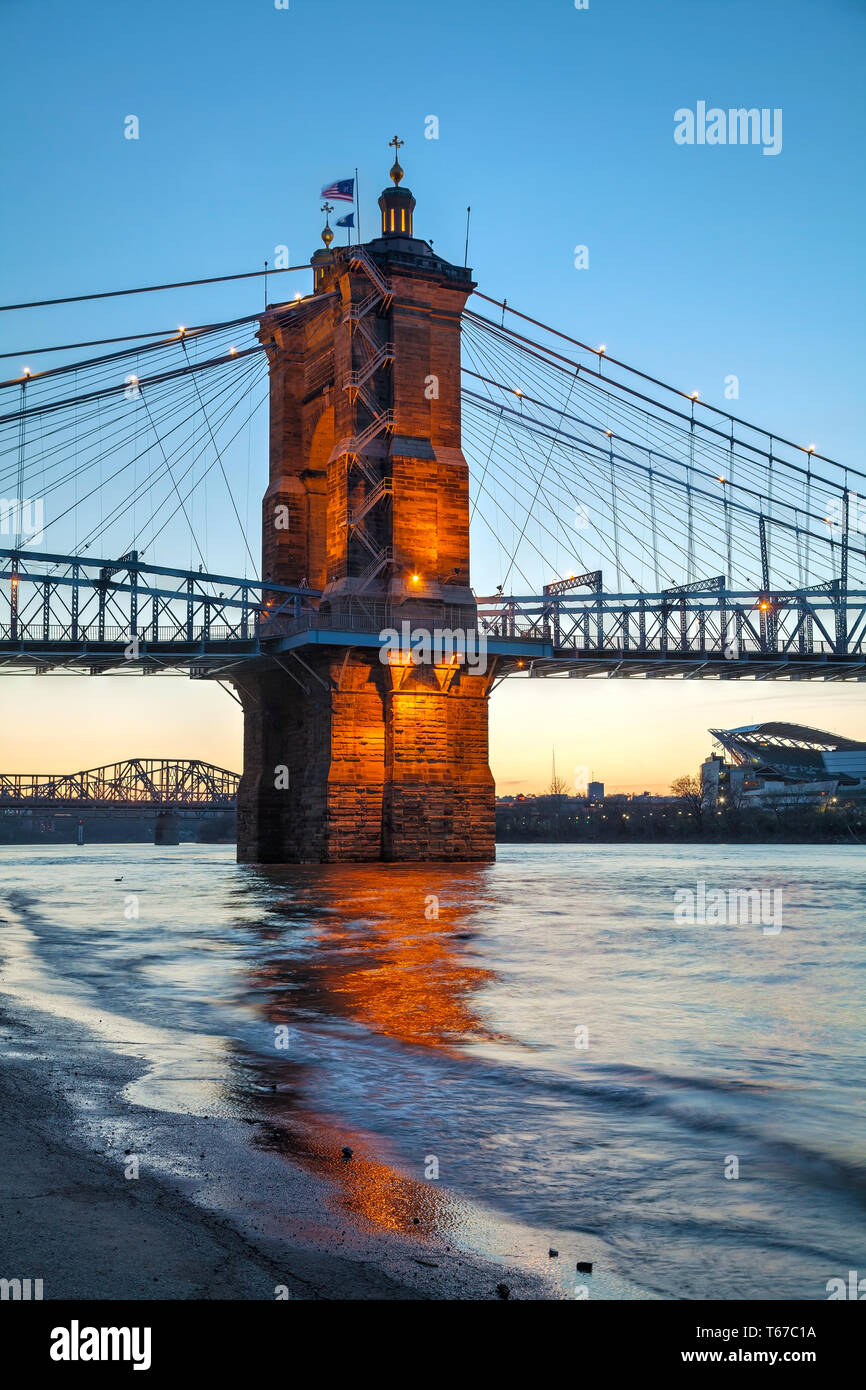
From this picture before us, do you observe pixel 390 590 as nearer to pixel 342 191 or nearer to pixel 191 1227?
pixel 342 191

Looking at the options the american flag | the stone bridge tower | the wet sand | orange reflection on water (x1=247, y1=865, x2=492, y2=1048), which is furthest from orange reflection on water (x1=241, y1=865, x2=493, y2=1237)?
the american flag

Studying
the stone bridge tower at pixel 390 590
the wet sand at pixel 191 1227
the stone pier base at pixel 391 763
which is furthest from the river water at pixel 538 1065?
the stone bridge tower at pixel 390 590

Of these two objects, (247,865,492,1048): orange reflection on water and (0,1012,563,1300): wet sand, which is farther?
(247,865,492,1048): orange reflection on water

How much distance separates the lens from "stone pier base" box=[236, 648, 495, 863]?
1902 inches

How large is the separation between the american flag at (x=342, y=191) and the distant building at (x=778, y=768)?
451 ft

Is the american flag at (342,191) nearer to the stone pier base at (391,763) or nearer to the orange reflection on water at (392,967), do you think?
the stone pier base at (391,763)

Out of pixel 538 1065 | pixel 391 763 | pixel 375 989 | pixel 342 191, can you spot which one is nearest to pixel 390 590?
pixel 391 763

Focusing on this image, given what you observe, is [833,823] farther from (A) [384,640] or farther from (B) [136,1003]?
(B) [136,1003]

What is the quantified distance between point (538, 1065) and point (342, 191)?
50247 mm

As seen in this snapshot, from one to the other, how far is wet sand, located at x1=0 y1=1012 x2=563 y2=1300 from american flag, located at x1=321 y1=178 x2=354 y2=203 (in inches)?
2035

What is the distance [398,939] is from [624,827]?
15536 cm

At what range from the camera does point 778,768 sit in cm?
18088

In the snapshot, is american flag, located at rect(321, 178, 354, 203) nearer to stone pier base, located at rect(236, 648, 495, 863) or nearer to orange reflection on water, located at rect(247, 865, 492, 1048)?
stone pier base, located at rect(236, 648, 495, 863)

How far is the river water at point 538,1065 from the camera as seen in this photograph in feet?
17.9
